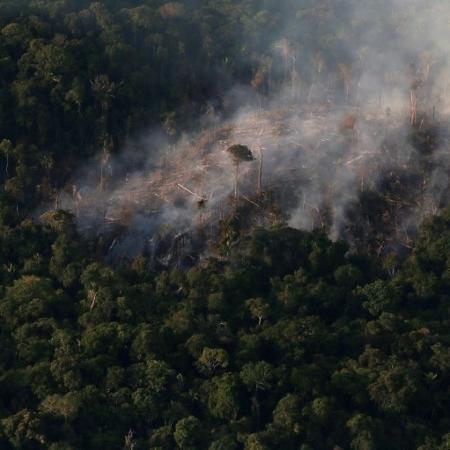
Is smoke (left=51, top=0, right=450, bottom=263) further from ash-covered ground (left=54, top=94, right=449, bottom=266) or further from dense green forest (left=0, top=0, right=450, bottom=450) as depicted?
dense green forest (left=0, top=0, right=450, bottom=450)

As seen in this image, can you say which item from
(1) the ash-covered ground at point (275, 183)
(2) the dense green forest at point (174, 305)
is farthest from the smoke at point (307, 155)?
(2) the dense green forest at point (174, 305)

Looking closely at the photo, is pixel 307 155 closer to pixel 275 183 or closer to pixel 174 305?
pixel 275 183

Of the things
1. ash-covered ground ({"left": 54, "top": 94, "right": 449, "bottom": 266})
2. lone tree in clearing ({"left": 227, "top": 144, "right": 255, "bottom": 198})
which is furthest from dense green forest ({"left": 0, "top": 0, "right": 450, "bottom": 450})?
lone tree in clearing ({"left": 227, "top": 144, "right": 255, "bottom": 198})

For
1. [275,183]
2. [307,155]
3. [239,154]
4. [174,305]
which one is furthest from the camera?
[307,155]

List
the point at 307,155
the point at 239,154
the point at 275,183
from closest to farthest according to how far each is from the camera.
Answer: the point at 239,154
the point at 275,183
the point at 307,155

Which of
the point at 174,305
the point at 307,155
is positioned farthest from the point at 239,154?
the point at 174,305
